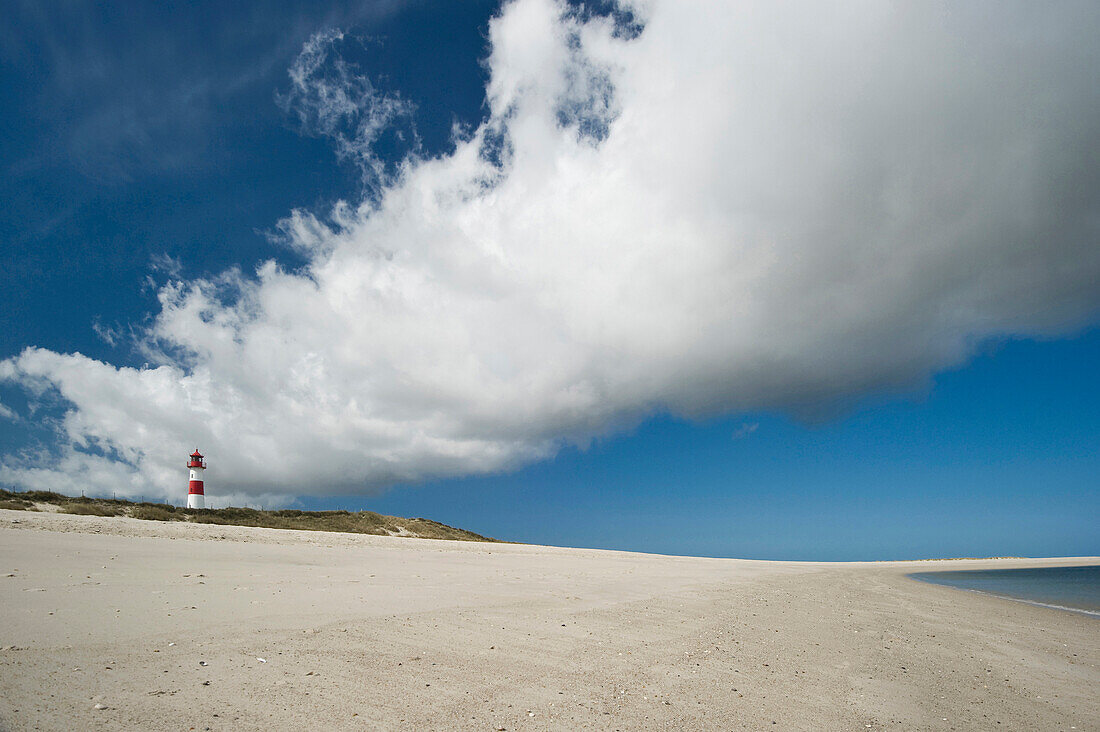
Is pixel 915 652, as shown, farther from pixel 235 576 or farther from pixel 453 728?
pixel 235 576

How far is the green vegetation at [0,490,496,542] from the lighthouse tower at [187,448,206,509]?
49.7 feet

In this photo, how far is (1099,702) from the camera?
6691 mm

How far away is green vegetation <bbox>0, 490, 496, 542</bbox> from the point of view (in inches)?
1087

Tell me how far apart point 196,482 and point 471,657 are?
5546cm

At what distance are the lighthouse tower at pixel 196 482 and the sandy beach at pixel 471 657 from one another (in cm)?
4280

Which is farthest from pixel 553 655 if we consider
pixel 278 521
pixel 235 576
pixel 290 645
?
pixel 278 521

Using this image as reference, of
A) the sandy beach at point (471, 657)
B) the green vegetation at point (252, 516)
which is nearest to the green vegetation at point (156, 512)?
the green vegetation at point (252, 516)

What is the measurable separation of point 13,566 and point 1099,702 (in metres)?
17.2

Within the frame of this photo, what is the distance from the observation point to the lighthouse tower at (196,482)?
49.9 m

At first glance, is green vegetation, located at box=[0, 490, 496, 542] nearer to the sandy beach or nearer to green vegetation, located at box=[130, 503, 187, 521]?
green vegetation, located at box=[130, 503, 187, 521]

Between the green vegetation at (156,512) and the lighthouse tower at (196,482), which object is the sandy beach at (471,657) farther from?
the lighthouse tower at (196,482)

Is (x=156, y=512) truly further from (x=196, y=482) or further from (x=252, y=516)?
(x=196, y=482)

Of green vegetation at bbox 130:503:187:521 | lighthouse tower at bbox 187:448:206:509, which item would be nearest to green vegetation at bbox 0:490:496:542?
green vegetation at bbox 130:503:187:521

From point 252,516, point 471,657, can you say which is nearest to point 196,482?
point 252,516
